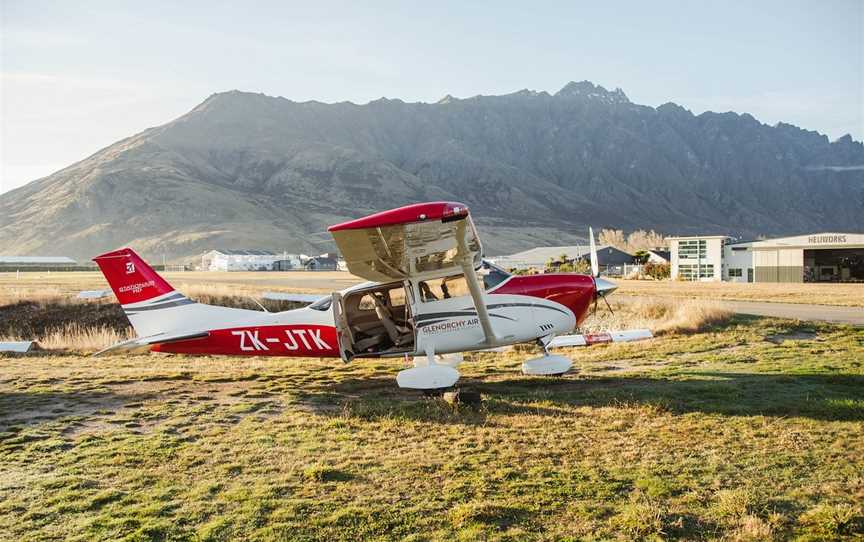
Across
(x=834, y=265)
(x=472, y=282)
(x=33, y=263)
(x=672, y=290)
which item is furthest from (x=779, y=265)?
(x=33, y=263)

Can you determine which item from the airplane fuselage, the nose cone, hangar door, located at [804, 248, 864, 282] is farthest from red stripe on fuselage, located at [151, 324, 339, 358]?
hangar door, located at [804, 248, 864, 282]

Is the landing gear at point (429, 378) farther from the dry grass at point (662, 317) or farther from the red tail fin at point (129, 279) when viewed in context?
the dry grass at point (662, 317)

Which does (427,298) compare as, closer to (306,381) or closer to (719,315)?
(306,381)

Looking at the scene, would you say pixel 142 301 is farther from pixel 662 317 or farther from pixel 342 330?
pixel 662 317

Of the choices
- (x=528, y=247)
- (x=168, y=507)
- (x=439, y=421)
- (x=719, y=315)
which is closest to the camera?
(x=168, y=507)

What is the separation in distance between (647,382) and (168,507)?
8.26m

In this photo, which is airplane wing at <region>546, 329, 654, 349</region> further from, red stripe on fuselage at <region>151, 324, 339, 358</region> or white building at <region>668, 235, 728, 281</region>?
white building at <region>668, 235, 728, 281</region>

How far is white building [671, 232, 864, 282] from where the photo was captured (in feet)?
182

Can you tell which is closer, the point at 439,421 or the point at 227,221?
the point at 439,421

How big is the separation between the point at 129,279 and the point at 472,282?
6667mm

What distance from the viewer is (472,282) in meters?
9.99

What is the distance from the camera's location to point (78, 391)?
10.8 metres

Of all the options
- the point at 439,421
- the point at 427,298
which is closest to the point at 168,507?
the point at 439,421

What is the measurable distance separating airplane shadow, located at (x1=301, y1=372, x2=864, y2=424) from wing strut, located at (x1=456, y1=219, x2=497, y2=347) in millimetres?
1022
